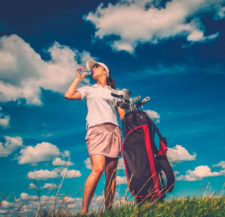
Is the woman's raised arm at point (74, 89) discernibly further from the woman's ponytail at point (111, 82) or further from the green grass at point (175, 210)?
the green grass at point (175, 210)

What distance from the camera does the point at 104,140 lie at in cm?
399

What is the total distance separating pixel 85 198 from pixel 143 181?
35.5 inches

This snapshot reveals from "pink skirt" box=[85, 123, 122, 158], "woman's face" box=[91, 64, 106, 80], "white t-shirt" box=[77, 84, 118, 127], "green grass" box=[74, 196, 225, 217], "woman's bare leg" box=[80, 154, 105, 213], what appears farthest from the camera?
"woman's face" box=[91, 64, 106, 80]

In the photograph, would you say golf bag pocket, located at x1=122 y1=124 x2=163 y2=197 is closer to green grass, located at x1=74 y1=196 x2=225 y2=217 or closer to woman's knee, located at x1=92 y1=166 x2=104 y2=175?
green grass, located at x1=74 y1=196 x2=225 y2=217

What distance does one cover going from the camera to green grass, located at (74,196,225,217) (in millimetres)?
2992

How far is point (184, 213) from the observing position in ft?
10.4

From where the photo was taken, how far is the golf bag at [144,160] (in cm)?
375

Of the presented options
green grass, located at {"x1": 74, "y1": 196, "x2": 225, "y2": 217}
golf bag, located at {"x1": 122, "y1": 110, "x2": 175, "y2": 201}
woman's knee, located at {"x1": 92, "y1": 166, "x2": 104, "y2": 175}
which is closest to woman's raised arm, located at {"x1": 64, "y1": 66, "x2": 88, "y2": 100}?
golf bag, located at {"x1": 122, "y1": 110, "x2": 175, "y2": 201}

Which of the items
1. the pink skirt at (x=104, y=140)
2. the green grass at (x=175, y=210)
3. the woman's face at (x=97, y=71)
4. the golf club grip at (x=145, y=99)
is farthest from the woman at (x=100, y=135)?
the green grass at (x=175, y=210)

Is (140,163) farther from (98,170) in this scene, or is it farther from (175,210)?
(175,210)

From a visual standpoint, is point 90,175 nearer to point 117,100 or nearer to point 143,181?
point 143,181

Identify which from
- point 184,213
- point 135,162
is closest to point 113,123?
point 135,162

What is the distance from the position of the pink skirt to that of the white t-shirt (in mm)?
100

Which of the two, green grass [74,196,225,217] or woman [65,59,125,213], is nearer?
green grass [74,196,225,217]
